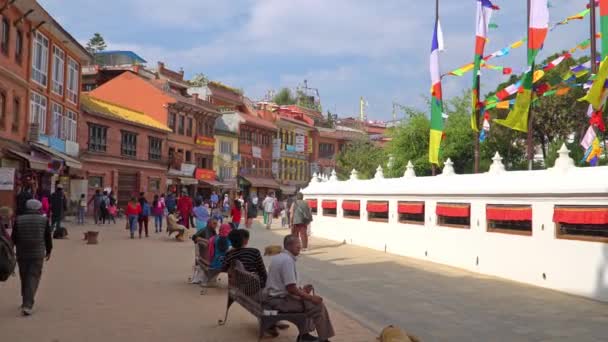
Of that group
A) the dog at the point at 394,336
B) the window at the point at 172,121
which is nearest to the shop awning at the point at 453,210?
the dog at the point at 394,336

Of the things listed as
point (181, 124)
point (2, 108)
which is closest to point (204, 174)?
point (181, 124)

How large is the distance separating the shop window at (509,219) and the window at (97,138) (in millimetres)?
31059

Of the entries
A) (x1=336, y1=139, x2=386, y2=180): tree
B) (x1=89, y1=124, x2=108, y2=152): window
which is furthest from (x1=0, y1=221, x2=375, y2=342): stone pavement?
(x1=336, y1=139, x2=386, y2=180): tree

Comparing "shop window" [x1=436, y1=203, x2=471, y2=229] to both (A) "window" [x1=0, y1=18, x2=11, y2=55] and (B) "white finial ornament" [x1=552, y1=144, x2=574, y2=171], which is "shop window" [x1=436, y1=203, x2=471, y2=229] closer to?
(B) "white finial ornament" [x1=552, y1=144, x2=574, y2=171]

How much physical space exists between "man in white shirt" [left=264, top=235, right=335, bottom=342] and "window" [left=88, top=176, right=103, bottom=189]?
35.5 m

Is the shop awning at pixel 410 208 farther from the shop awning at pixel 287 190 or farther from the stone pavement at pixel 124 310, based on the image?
the shop awning at pixel 287 190

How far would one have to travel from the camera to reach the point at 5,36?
25.5m

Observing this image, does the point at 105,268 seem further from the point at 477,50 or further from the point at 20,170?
the point at 20,170

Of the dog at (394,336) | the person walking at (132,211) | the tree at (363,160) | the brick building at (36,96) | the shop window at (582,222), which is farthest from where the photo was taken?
the tree at (363,160)

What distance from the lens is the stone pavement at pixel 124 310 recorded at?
7539 millimetres

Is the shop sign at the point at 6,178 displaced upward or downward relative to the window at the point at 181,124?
downward

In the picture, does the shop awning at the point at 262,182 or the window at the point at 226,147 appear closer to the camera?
the window at the point at 226,147

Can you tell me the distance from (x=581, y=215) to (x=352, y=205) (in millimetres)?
12463

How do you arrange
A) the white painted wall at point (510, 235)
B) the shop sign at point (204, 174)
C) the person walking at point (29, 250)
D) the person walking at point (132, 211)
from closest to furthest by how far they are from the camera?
the person walking at point (29, 250), the white painted wall at point (510, 235), the person walking at point (132, 211), the shop sign at point (204, 174)
